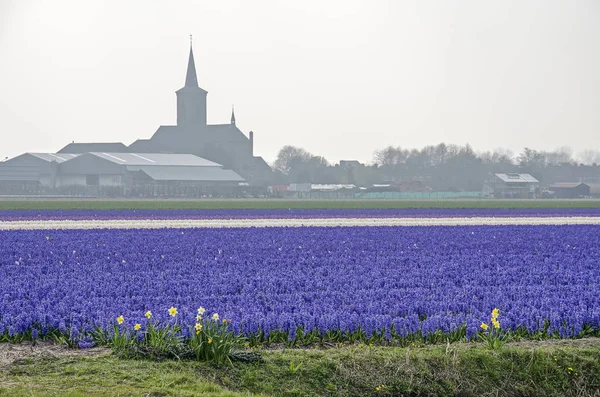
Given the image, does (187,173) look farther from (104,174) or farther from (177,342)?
(177,342)

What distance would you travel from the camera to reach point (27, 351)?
34.4 feet

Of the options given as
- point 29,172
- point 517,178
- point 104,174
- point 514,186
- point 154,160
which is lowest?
point 514,186

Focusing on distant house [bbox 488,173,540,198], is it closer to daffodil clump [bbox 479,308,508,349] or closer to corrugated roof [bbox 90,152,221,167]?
corrugated roof [bbox 90,152,221,167]

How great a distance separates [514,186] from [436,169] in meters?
28.3

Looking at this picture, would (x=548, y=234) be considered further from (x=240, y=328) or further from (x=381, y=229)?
(x=240, y=328)

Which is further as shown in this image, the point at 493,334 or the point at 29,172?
the point at 29,172

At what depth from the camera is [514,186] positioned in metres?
131

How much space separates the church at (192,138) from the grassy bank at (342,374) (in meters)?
160

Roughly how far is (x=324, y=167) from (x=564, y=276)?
15441cm

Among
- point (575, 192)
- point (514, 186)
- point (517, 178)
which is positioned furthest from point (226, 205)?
point (575, 192)

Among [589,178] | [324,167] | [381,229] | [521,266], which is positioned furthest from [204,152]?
[521,266]

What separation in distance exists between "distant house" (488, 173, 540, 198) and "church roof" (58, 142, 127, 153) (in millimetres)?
80844

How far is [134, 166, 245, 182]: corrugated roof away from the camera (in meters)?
125

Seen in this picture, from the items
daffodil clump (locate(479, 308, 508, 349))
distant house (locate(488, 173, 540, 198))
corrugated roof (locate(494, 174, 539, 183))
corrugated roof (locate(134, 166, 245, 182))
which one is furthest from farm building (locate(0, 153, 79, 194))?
daffodil clump (locate(479, 308, 508, 349))
